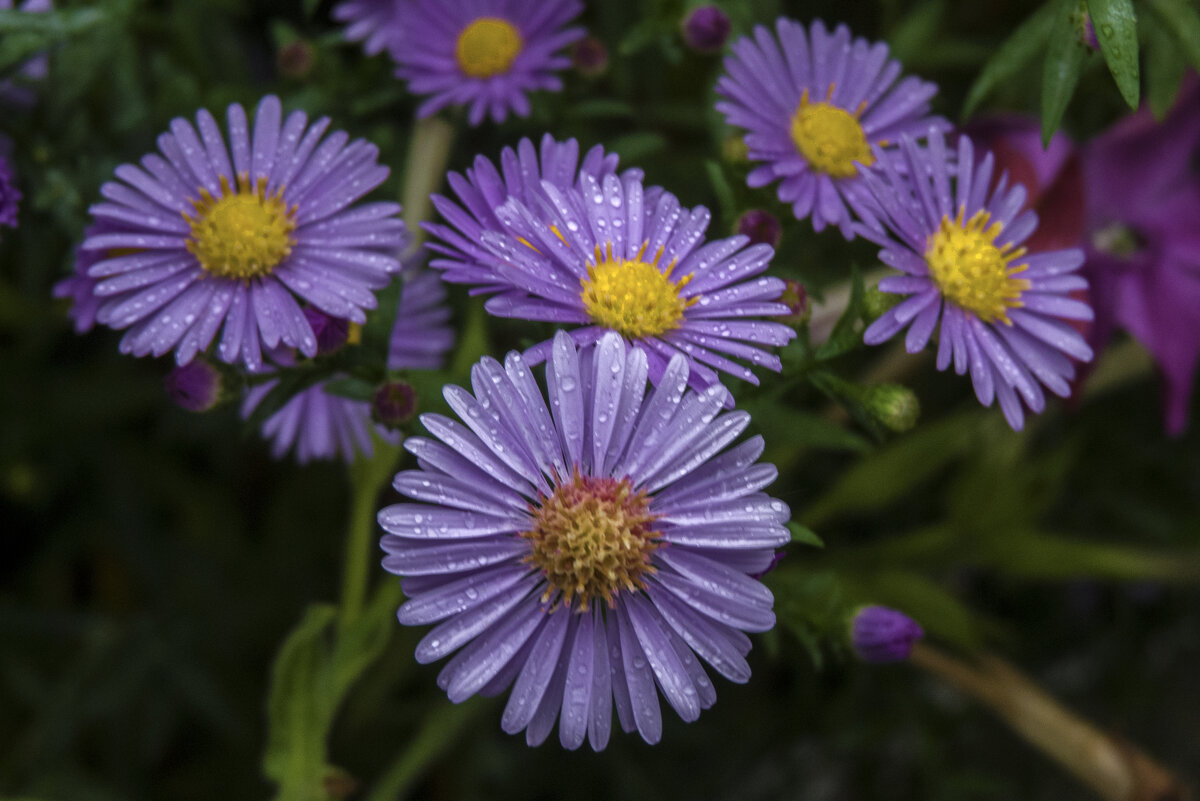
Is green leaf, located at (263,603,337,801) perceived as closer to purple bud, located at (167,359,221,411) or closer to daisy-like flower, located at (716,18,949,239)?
purple bud, located at (167,359,221,411)

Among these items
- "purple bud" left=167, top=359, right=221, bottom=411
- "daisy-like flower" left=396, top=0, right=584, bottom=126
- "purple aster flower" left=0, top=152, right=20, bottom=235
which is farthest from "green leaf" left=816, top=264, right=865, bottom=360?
"purple aster flower" left=0, top=152, right=20, bottom=235

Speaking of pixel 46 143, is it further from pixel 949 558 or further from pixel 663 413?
pixel 949 558

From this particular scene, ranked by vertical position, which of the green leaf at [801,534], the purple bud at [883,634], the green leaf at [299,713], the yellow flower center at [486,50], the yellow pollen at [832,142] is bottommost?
the purple bud at [883,634]

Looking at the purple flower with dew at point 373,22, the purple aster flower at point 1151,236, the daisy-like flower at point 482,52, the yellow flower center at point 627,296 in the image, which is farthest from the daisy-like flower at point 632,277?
the purple aster flower at point 1151,236

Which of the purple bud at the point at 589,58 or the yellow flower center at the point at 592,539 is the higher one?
the purple bud at the point at 589,58

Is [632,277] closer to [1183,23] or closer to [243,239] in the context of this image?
[243,239]

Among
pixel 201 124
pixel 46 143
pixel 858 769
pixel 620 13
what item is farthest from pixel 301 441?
pixel 858 769

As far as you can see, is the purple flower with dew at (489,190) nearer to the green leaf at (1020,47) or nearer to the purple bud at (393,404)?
the purple bud at (393,404)
